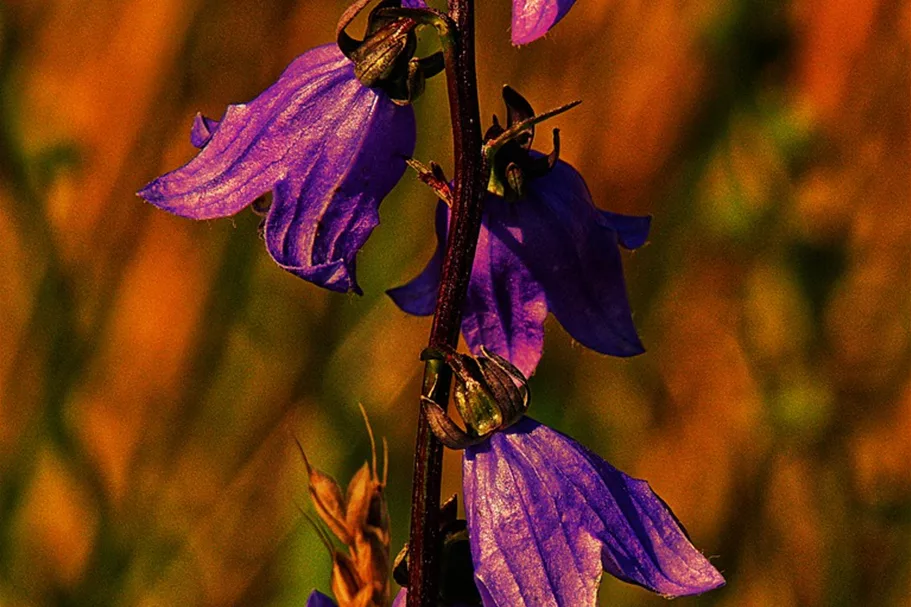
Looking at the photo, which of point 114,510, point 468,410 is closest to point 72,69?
point 114,510

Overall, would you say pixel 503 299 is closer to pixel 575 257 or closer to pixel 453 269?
pixel 575 257

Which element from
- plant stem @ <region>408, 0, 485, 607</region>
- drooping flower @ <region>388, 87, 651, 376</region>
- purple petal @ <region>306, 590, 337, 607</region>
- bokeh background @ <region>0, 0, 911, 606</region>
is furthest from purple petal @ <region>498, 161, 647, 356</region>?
bokeh background @ <region>0, 0, 911, 606</region>

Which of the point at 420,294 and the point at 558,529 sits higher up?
the point at 420,294

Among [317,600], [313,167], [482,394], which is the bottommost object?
[317,600]

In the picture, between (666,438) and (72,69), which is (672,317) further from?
(72,69)

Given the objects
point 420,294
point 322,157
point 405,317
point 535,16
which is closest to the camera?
point 535,16

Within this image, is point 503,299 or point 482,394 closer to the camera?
point 482,394

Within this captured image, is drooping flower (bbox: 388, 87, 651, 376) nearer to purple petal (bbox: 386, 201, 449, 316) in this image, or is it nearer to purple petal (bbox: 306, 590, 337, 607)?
purple petal (bbox: 386, 201, 449, 316)

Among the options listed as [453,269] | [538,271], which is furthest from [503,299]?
[453,269]
